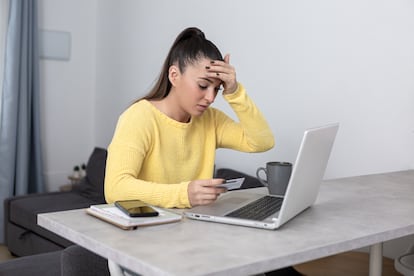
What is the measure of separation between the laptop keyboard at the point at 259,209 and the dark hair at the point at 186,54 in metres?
0.53

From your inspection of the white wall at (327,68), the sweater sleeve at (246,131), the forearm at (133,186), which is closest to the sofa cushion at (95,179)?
the white wall at (327,68)

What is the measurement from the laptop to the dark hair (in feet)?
1.65

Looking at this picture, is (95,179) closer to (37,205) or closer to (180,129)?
(37,205)

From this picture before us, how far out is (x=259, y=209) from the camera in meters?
1.51

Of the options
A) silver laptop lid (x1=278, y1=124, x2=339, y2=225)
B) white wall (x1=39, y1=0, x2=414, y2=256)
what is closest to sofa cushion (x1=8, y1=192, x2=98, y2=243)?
white wall (x1=39, y1=0, x2=414, y2=256)

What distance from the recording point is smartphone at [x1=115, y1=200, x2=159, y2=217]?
1.32m

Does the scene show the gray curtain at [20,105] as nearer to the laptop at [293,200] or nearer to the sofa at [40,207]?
the sofa at [40,207]

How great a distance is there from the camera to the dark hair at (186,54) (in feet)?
6.21

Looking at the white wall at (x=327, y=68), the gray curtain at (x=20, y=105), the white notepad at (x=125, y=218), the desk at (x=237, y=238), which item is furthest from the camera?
the gray curtain at (x=20, y=105)

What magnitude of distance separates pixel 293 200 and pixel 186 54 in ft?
2.42

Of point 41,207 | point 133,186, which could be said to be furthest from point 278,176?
point 41,207

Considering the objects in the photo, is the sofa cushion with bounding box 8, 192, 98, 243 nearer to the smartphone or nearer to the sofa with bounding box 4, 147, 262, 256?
the sofa with bounding box 4, 147, 262, 256

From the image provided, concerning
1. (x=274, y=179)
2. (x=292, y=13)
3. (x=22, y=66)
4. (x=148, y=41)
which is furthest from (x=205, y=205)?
(x=22, y=66)

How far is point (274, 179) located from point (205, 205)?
0.27 meters
